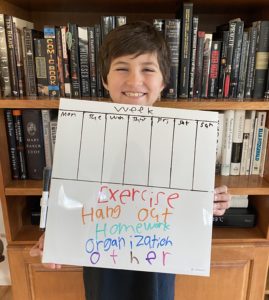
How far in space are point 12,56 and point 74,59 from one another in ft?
0.60

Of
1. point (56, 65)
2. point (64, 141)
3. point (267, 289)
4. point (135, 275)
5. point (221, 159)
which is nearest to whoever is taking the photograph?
point (64, 141)

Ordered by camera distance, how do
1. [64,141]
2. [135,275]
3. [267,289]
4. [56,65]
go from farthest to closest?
[267,289] → [56,65] → [135,275] → [64,141]

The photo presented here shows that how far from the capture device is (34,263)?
3.32ft

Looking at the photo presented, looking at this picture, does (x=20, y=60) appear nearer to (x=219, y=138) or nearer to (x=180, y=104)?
(x=180, y=104)

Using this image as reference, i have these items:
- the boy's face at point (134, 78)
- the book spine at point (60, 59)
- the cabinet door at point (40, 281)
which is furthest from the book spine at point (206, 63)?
the cabinet door at point (40, 281)

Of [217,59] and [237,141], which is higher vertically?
[217,59]

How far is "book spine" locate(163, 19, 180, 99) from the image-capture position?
2.76ft

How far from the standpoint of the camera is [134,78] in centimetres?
70

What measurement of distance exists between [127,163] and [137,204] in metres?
0.10

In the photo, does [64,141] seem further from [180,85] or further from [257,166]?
[257,166]

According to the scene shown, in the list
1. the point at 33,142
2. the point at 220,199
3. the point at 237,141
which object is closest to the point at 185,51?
the point at 237,141

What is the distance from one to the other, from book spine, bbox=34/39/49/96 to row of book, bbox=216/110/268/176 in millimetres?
578

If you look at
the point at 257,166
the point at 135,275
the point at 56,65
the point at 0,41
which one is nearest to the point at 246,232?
the point at 257,166

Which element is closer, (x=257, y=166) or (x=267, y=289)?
(x=257, y=166)
